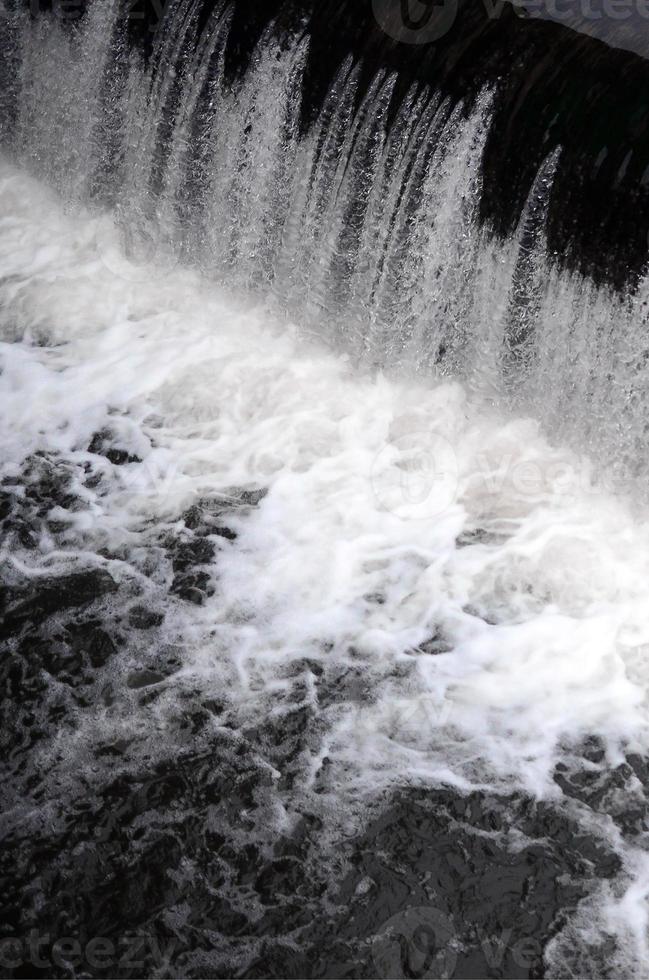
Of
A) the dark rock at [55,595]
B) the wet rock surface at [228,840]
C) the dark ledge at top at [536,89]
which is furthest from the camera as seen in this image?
the dark ledge at top at [536,89]

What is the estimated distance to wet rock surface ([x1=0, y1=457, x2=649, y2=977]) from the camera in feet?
12.3

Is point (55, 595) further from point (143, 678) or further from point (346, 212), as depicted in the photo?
point (346, 212)

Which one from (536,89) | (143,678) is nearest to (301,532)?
(143,678)

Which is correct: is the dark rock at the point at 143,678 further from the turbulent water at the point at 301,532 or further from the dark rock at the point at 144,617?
the dark rock at the point at 144,617

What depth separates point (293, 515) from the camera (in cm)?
544

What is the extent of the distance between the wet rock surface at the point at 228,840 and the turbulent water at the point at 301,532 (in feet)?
0.04

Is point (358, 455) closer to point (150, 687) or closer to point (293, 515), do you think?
point (293, 515)

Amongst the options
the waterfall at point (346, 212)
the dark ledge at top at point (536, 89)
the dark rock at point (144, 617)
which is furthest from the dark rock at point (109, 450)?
the dark ledge at top at point (536, 89)

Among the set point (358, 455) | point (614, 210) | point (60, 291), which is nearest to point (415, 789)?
point (358, 455)

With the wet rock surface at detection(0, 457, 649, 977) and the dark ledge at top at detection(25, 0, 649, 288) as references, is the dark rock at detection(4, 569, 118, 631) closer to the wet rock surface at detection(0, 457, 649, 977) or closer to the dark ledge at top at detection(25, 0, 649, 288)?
the wet rock surface at detection(0, 457, 649, 977)

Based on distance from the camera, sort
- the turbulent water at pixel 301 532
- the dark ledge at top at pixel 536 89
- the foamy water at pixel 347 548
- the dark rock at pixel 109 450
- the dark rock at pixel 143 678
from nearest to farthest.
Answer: the turbulent water at pixel 301 532 < the foamy water at pixel 347 548 < the dark rock at pixel 143 678 < the dark ledge at top at pixel 536 89 < the dark rock at pixel 109 450

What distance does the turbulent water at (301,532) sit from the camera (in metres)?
3.98

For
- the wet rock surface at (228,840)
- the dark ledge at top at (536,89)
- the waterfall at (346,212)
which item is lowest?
the wet rock surface at (228,840)

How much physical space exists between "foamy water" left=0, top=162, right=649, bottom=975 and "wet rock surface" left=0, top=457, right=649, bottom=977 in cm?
6
